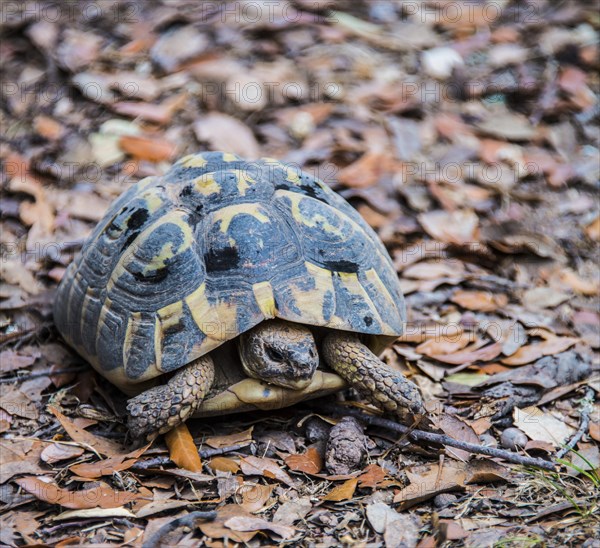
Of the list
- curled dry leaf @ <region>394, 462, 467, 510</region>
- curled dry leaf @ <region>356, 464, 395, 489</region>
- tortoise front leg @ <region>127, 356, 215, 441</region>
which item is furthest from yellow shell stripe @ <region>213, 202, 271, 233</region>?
curled dry leaf @ <region>394, 462, 467, 510</region>

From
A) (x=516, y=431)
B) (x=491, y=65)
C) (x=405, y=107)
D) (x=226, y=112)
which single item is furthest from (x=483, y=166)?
(x=516, y=431)

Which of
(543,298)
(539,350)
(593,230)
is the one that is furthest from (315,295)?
(593,230)

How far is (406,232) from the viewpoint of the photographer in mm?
5352

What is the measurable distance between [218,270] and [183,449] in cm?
83

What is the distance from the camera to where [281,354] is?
10.8ft

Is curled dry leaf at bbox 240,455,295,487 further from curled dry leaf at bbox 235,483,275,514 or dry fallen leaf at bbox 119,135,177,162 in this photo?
dry fallen leaf at bbox 119,135,177,162

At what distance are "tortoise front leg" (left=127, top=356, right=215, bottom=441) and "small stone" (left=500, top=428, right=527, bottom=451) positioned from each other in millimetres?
1420

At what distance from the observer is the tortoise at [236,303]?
329 cm

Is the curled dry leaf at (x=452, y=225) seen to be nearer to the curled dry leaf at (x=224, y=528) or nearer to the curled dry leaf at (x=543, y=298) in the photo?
the curled dry leaf at (x=543, y=298)

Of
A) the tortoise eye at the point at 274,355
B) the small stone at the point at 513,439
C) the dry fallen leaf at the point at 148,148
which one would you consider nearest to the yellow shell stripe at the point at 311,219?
the tortoise eye at the point at 274,355

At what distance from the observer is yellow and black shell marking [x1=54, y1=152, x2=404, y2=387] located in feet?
10.8

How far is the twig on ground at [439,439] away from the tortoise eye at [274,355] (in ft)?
1.61

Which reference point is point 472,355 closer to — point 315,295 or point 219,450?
point 315,295

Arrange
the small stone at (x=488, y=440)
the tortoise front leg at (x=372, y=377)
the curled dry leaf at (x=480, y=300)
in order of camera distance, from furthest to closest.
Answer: the curled dry leaf at (x=480, y=300)
the small stone at (x=488, y=440)
the tortoise front leg at (x=372, y=377)
